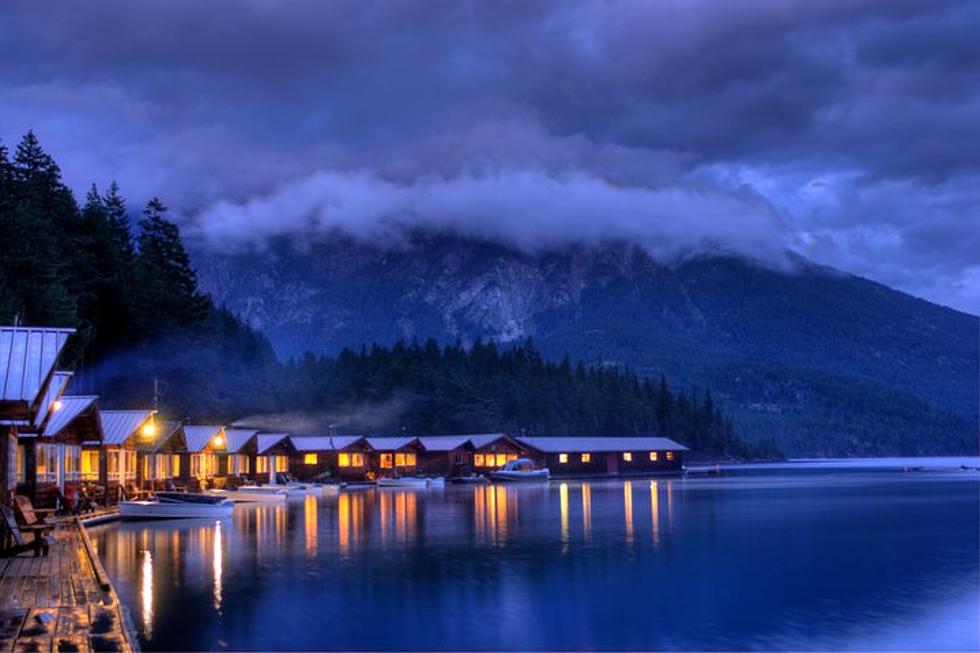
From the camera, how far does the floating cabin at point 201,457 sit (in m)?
68.0

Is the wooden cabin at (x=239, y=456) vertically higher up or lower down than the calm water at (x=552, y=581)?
higher up

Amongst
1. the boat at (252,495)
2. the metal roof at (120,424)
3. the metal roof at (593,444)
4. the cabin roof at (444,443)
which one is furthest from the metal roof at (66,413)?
the metal roof at (593,444)

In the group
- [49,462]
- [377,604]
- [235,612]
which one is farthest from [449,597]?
[49,462]

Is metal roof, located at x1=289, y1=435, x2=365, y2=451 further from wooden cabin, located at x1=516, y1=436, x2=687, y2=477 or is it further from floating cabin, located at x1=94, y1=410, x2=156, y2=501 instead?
floating cabin, located at x1=94, y1=410, x2=156, y2=501

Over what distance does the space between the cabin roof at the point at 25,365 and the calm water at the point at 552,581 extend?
5.56 m

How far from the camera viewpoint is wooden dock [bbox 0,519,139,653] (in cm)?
1574

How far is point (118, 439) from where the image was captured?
170 ft

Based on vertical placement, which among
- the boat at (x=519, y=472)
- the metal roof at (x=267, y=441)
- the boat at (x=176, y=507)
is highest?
the metal roof at (x=267, y=441)

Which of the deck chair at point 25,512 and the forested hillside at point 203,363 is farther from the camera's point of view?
the forested hillside at point 203,363

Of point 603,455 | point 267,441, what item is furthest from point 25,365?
point 603,455

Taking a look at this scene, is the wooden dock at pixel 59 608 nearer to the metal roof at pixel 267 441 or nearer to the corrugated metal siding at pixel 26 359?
the corrugated metal siding at pixel 26 359

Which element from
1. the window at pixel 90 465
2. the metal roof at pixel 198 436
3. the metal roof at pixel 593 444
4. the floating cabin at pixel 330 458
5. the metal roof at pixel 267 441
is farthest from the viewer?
the metal roof at pixel 593 444

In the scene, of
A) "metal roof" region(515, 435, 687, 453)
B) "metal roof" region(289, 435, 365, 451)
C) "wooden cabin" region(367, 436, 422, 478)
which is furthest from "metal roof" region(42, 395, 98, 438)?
"metal roof" region(515, 435, 687, 453)

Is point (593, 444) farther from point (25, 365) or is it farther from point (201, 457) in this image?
point (25, 365)
